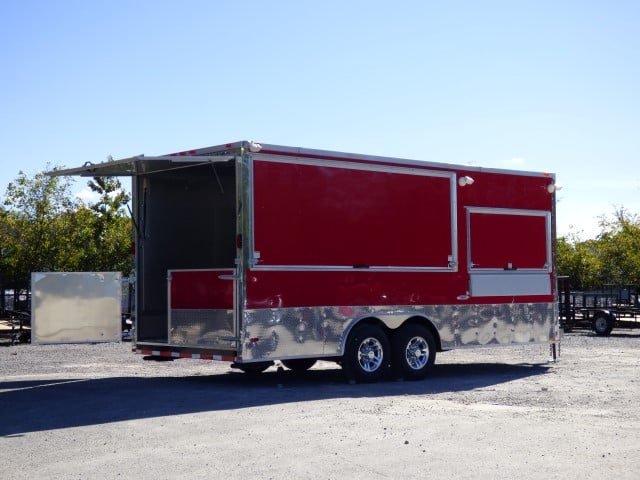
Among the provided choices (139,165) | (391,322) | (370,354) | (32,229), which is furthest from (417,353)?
(32,229)

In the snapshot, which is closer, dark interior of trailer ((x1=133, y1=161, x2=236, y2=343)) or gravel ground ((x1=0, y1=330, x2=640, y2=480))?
gravel ground ((x1=0, y1=330, x2=640, y2=480))

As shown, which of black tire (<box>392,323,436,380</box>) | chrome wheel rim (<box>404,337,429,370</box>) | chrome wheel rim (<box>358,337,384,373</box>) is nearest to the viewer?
chrome wheel rim (<box>358,337,384,373</box>)

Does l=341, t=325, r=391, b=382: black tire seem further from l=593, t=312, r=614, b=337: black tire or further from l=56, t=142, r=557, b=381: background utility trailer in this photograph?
l=593, t=312, r=614, b=337: black tire

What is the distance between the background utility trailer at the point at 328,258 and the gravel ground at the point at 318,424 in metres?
0.68

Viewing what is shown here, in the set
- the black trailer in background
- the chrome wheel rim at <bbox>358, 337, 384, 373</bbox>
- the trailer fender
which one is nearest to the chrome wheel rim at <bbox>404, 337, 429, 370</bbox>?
the trailer fender

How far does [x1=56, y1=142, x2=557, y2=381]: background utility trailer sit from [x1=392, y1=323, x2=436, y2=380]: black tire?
0.02 metres

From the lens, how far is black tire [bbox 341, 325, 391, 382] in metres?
13.2

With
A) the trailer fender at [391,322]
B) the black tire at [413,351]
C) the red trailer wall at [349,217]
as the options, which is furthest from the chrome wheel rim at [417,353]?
the red trailer wall at [349,217]

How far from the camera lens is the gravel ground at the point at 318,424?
24.6ft

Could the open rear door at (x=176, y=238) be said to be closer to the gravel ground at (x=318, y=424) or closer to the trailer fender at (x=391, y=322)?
the gravel ground at (x=318, y=424)

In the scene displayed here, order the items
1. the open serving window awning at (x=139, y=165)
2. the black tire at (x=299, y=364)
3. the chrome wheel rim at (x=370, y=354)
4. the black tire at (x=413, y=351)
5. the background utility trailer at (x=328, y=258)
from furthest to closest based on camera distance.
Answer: the black tire at (x=299, y=364)
the black tire at (x=413, y=351)
the chrome wheel rim at (x=370, y=354)
the background utility trailer at (x=328, y=258)
the open serving window awning at (x=139, y=165)

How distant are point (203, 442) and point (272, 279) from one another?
4.13 meters

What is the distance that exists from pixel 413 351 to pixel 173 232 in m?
4.26

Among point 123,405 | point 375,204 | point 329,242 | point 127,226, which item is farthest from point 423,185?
point 127,226
